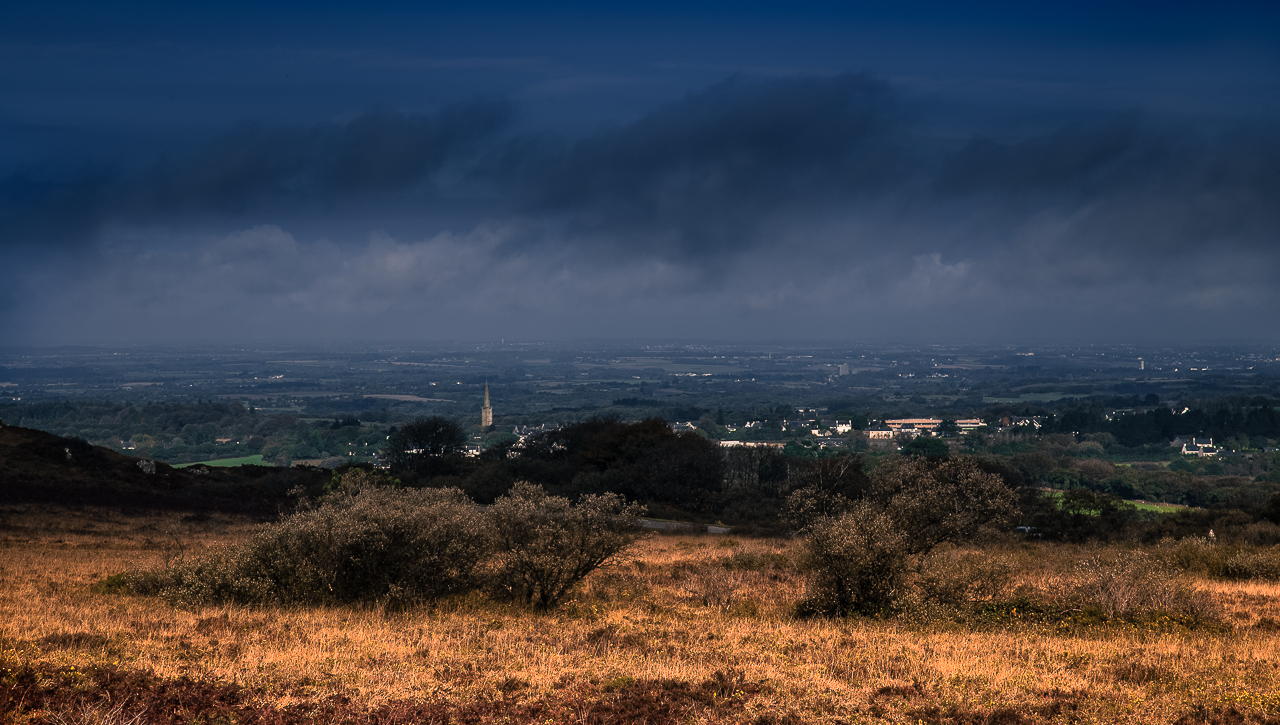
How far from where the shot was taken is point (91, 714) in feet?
25.7

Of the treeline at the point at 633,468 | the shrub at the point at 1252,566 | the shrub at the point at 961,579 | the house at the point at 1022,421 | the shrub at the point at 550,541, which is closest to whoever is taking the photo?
the shrub at the point at 961,579

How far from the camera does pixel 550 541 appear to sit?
16125 mm

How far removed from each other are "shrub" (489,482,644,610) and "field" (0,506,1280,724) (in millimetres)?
642

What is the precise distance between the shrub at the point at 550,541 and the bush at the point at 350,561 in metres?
0.59

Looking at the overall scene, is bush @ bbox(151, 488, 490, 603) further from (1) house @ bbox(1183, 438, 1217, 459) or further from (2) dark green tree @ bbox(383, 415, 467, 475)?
(1) house @ bbox(1183, 438, 1217, 459)

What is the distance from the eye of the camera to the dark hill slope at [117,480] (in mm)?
43062

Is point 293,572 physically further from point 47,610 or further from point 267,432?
point 267,432

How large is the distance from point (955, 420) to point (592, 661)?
15488 centimetres

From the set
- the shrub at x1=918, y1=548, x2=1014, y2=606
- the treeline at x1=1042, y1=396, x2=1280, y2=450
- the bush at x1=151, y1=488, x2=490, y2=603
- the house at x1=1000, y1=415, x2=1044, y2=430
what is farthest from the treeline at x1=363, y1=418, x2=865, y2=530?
the treeline at x1=1042, y1=396, x2=1280, y2=450

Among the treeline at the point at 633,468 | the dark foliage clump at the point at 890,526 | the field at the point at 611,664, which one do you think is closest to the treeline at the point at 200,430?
the treeline at the point at 633,468

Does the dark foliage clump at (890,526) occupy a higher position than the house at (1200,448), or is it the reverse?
the dark foliage clump at (890,526)

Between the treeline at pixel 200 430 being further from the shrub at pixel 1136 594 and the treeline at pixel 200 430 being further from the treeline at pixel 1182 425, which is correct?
the treeline at pixel 1182 425

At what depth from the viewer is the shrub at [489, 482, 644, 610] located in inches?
635

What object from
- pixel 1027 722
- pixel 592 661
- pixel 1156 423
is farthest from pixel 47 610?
pixel 1156 423
